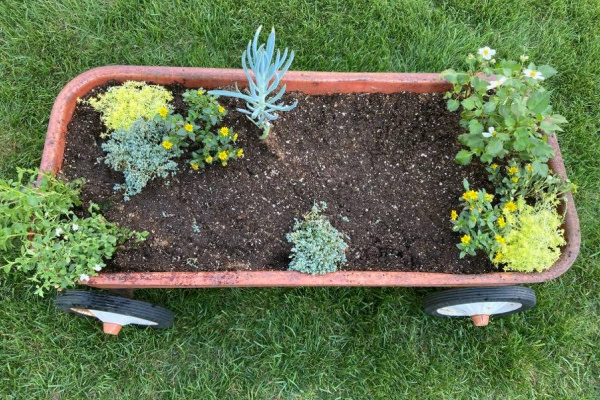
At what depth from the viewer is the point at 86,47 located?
2893 mm

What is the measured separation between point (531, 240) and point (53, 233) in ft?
6.04

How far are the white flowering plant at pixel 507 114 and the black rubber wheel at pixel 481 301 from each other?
51cm

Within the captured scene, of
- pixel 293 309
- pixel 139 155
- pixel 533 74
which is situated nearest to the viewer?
pixel 533 74

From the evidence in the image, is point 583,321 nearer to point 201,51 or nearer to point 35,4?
point 201,51

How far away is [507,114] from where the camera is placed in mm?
2062

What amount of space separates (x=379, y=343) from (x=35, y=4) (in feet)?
8.66

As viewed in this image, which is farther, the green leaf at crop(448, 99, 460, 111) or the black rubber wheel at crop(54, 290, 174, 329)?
the green leaf at crop(448, 99, 460, 111)

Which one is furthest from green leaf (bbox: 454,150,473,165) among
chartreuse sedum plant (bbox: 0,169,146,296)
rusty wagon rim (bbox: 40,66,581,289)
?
chartreuse sedum plant (bbox: 0,169,146,296)

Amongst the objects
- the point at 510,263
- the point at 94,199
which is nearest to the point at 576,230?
the point at 510,263

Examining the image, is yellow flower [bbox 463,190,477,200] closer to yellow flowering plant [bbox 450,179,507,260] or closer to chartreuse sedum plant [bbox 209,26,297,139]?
yellow flowering plant [bbox 450,179,507,260]

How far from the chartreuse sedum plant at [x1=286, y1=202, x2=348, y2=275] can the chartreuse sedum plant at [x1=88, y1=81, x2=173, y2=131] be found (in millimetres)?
776

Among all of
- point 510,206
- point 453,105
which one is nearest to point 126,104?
point 453,105

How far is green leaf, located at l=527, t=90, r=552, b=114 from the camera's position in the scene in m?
2.00

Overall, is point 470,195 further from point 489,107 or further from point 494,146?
point 489,107
